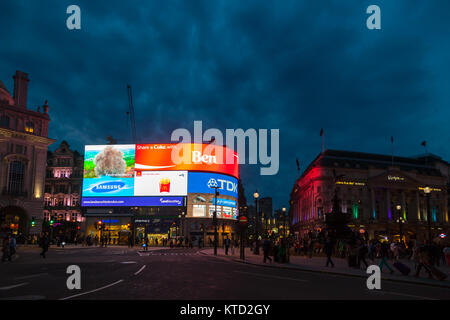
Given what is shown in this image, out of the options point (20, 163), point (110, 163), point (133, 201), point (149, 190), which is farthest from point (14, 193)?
point (149, 190)

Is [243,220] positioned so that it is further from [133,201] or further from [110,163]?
[110,163]

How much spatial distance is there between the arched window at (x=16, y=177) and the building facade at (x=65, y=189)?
2087cm

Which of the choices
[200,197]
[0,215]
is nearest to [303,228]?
[200,197]

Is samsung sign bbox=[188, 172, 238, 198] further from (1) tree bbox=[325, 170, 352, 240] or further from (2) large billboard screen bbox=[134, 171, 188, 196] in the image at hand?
(1) tree bbox=[325, 170, 352, 240]

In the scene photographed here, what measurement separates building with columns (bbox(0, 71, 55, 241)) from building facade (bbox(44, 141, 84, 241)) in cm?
1923

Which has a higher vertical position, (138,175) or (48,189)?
(138,175)

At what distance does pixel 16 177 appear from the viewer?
63531 mm

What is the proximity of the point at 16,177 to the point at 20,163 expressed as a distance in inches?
99.8

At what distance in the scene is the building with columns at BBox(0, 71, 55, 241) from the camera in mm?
62219

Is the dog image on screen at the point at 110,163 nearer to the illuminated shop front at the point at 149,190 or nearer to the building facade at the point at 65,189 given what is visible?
the illuminated shop front at the point at 149,190

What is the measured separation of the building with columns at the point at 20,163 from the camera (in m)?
62.2

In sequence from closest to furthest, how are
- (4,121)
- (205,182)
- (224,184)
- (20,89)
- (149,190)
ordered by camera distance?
(4,121), (20,89), (149,190), (205,182), (224,184)

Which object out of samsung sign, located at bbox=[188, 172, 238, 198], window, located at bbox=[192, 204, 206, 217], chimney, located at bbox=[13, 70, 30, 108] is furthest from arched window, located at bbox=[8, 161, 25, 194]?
window, located at bbox=[192, 204, 206, 217]
